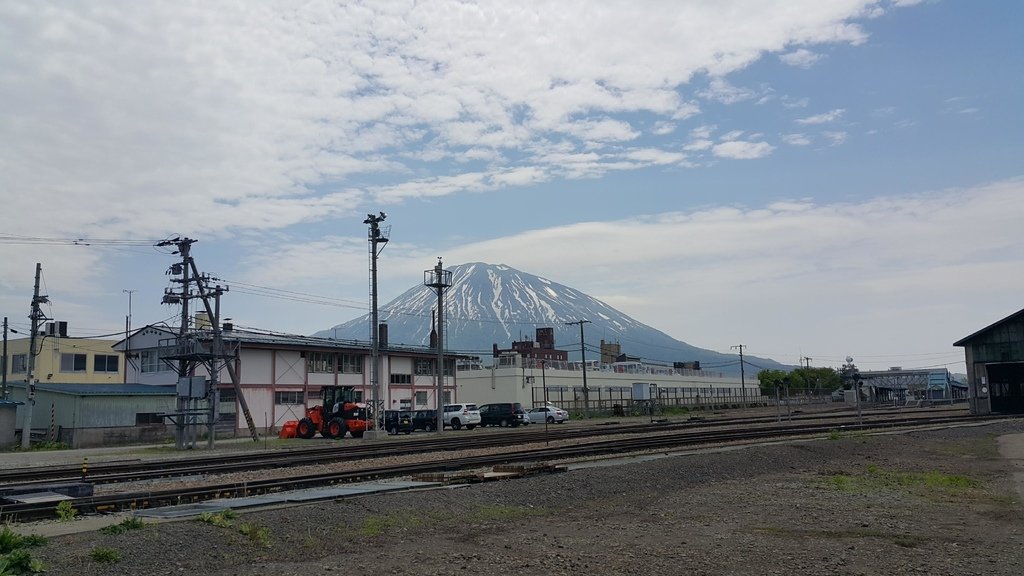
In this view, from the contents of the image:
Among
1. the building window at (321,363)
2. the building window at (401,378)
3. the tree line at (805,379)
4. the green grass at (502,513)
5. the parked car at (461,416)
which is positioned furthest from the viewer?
the tree line at (805,379)

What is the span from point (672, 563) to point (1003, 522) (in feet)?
22.5

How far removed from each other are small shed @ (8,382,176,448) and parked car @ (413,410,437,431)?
15.0 m

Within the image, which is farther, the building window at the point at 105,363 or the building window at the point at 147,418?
the building window at the point at 105,363

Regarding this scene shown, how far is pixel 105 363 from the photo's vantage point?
267ft

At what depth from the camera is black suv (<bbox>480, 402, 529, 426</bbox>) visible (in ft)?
196

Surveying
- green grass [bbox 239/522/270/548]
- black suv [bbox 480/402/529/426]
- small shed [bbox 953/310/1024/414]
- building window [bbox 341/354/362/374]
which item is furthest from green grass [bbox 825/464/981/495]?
building window [bbox 341/354/362/374]

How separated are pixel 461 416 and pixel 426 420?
2.90 metres

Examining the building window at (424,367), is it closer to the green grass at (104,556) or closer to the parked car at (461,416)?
the parked car at (461,416)

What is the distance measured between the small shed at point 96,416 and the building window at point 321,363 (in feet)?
39.3

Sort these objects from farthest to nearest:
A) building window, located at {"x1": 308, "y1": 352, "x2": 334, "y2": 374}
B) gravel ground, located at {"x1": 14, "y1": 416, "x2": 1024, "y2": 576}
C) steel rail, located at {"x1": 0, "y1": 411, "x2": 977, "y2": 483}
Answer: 1. building window, located at {"x1": 308, "y1": 352, "x2": 334, "y2": 374}
2. steel rail, located at {"x1": 0, "y1": 411, "x2": 977, "y2": 483}
3. gravel ground, located at {"x1": 14, "y1": 416, "x2": 1024, "y2": 576}

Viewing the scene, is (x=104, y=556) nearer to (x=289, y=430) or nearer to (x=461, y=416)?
(x=289, y=430)

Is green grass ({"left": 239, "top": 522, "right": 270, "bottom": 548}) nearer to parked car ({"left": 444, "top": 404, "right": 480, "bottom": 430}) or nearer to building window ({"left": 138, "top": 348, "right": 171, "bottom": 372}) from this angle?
parked car ({"left": 444, "top": 404, "right": 480, "bottom": 430})

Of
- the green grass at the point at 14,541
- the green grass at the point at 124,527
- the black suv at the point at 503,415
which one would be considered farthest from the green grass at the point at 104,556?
the black suv at the point at 503,415

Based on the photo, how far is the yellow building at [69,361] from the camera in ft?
249
